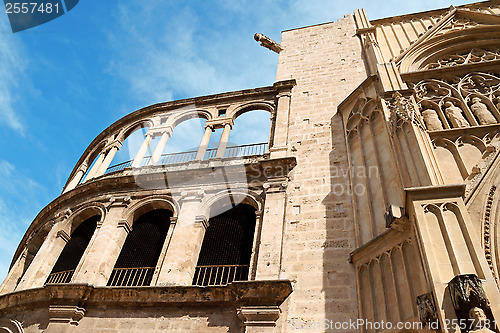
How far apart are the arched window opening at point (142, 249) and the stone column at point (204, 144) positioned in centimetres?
192

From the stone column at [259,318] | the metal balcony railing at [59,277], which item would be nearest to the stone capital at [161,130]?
the metal balcony railing at [59,277]

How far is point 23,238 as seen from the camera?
13273 millimetres

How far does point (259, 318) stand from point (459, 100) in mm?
6538

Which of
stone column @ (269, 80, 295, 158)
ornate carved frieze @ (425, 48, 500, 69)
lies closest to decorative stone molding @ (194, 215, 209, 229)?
stone column @ (269, 80, 295, 158)

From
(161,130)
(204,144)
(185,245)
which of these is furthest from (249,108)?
(185,245)

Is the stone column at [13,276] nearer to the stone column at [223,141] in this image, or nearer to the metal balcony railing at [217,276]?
the metal balcony railing at [217,276]

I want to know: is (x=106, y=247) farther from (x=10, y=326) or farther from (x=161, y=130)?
(x=161, y=130)

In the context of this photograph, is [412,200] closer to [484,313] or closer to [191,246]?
[484,313]

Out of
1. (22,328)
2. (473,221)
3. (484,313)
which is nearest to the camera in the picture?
(484,313)

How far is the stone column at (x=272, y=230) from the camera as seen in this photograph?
7.64 meters

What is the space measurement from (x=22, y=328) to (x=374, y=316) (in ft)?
25.0

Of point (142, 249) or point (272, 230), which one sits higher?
point (142, 249)

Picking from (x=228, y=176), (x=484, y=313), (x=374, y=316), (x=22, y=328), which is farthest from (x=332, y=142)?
(x=22, y=328)

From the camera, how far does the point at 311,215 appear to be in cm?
852
